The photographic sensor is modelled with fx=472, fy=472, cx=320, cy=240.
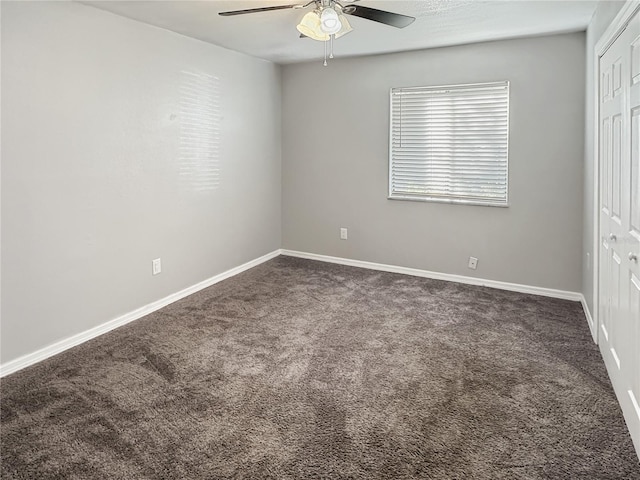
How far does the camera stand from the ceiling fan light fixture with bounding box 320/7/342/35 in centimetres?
251

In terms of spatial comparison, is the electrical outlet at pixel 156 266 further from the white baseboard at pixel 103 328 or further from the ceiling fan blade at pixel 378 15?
the ceiling fan blade at pixel 378 15

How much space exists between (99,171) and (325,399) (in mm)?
2251

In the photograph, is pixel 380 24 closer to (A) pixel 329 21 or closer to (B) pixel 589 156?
(A) pixel 329 21

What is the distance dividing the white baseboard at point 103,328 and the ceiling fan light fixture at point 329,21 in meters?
2.58

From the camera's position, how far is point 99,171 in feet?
11.0

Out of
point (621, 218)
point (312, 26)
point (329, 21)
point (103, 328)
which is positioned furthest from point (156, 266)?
point (621, 218)

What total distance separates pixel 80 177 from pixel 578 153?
3934 mm

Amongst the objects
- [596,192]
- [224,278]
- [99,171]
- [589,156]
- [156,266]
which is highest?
[589,156]

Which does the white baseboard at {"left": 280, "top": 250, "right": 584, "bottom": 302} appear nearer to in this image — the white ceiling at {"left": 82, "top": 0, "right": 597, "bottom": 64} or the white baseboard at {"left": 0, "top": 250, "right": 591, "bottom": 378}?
the white baseboard at {"left": 0, "top": 250, "right": 591, "bottom": 378}

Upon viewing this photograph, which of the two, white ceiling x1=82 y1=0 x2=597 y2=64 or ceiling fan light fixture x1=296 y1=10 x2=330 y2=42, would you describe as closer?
ceiling fan light fixture x1=296 y1=10 x2=330 y2=42

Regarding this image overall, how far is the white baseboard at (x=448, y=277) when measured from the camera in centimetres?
427

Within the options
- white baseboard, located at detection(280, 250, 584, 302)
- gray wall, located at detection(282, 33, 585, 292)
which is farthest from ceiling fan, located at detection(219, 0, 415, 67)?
white baseboard, located at detection(280, 250, 584, 302)

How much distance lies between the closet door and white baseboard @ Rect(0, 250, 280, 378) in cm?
329

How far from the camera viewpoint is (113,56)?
11.2ft
